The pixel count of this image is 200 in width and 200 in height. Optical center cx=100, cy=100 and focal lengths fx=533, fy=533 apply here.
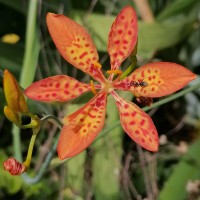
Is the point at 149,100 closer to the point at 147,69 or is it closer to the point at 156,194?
the point at 147,69

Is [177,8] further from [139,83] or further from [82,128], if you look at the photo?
[82,128]

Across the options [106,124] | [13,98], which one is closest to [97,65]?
[13,98]

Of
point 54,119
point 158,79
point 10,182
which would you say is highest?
point 158,79

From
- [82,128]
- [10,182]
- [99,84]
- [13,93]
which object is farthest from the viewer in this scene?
[10,182]

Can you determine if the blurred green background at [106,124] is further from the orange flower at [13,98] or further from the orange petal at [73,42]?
the orange flower at [13,98]

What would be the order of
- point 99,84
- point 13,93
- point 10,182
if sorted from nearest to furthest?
point 13,93
point 99,84
point 10,182

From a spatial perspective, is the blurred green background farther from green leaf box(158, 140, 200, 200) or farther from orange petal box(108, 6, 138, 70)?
orange petal box(108, 6, 138, 70)

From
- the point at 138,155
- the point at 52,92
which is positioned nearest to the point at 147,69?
the point at 52,92
